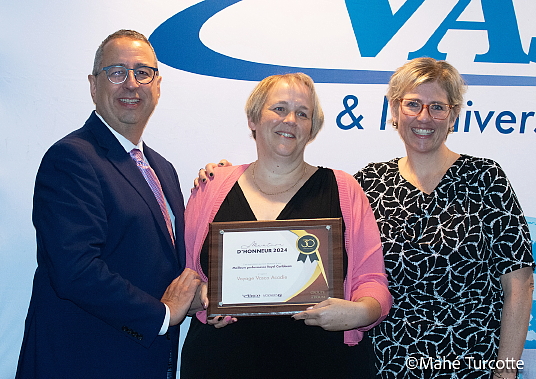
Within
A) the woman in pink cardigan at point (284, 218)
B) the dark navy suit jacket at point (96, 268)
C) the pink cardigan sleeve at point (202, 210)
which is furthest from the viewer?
the pink cardigan sleeve at point (202, 210)

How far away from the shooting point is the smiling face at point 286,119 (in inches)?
96.4

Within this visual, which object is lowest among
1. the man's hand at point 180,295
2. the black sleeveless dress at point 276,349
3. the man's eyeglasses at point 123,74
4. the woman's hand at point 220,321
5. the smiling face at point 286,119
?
the black sleeveless dress at point 276,349

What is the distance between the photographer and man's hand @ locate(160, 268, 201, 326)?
7.30ft

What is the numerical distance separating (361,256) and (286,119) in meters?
0.68

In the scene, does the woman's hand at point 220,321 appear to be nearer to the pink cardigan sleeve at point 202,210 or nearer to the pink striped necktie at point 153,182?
the pink cardigan sleeve at point 202,210

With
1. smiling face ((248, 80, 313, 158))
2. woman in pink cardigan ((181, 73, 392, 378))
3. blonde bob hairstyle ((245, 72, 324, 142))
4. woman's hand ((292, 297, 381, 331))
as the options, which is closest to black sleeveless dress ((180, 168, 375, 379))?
woman in pink cardigan ((181, 73, 392, 378))

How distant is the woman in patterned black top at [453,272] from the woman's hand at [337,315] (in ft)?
1.31

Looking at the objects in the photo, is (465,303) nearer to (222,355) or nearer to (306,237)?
(306,237)

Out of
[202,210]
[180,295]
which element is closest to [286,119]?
[202,210]

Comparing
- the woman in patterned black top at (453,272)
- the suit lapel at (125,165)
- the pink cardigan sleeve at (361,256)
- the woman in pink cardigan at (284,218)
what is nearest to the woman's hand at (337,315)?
the woman in pink cardigan at (284,218)

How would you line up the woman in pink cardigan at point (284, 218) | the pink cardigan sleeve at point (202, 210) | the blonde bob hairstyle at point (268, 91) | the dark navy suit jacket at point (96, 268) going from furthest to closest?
the blonde bob hairstyle at point (268, 91), the pink cardigan sleeve at point (202, 210), the woman in pink cardigan at point (284, 218), the dark navy suit jacket at point (96, 268)

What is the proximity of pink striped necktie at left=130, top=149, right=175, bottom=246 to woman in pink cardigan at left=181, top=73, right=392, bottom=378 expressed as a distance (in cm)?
12

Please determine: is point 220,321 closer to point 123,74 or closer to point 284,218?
point 284,218

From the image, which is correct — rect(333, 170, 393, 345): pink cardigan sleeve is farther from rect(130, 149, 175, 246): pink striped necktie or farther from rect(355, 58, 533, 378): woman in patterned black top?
rect(130, 149, 175, 246): pink striped necktie
